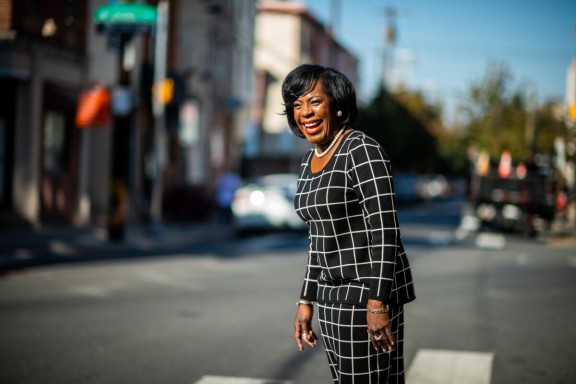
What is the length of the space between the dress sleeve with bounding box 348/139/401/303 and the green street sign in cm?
1531

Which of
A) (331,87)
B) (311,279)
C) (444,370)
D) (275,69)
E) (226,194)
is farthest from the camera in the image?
(275,69)

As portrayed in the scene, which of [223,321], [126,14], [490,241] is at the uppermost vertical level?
[126,14]

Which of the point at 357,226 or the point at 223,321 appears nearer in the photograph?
the point at 357,226

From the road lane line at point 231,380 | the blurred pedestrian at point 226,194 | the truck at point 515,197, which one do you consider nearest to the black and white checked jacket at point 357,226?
the road lane line at point 231,380

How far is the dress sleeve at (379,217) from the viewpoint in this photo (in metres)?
3.40

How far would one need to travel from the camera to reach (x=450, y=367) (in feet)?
23.1

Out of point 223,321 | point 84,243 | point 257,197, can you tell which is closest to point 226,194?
point 257,197

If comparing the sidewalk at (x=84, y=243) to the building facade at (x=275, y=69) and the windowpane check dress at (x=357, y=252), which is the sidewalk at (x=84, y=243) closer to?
the windowpane check dress at (x=357, y=252)

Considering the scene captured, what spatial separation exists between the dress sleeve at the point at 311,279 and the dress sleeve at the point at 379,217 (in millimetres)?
392

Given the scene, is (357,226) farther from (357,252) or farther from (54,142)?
(54,142)

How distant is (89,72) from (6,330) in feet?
57.9

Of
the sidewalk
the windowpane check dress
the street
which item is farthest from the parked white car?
the windowpane check dress

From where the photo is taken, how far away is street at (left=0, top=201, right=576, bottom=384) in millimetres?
6840

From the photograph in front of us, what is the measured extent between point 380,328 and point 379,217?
421mm
